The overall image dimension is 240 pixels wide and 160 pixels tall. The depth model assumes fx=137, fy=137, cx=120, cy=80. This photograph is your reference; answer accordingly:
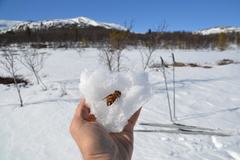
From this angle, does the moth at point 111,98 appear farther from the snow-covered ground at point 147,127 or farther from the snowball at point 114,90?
the snow-covered ground at point 147,127

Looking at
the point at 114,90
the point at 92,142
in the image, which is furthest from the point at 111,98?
the point at 92,142

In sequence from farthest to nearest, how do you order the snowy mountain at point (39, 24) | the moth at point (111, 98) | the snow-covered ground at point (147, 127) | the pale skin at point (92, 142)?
the snowy mountain at point (39, 24) < the snow-covered ground at point (147, 127) < the moth at point (111, 98) < the pale skin at point (92, 142)

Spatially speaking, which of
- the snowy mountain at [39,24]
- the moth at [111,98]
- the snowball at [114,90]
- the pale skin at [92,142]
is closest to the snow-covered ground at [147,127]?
the snowball at [114,90]

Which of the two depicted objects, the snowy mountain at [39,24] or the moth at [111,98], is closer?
the moth at [111,98]

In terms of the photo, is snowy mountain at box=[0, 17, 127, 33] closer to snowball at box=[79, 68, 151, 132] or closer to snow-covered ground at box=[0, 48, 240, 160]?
snow-covered ground at box=[0, 48, 240, 160]

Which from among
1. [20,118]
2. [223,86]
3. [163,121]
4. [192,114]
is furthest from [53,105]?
[223,86]

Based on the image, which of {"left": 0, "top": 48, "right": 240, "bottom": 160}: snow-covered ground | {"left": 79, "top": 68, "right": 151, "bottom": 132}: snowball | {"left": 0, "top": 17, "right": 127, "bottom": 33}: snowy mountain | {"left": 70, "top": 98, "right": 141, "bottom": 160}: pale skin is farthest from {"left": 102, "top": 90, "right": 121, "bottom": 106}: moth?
{"left": 0, "top": 17, "right": 127, "bottom": 33}: snowy mountain

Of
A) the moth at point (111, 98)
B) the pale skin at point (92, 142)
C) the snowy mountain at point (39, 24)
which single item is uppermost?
the snowy mountain at point (39, 24)

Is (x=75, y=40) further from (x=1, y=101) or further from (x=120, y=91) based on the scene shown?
(x=120, y=91)
